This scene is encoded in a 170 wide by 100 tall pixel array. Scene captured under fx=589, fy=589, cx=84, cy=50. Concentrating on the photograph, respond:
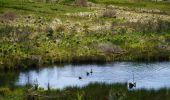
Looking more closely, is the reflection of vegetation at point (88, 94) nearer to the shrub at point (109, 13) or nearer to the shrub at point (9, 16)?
the shrub at point (9, 16)

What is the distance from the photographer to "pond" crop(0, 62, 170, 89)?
77562 mm

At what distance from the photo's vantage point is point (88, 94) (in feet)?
213

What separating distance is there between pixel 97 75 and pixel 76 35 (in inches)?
1291

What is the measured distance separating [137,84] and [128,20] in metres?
61.0

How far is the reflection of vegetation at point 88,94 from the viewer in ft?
209

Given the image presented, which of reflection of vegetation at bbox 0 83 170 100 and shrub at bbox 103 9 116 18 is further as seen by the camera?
shrub at bbox 103 9 116 18

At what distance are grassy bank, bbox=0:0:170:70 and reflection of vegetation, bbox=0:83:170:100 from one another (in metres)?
23.3

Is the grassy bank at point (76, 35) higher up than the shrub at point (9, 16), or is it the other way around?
the shrub at point (9, 16)

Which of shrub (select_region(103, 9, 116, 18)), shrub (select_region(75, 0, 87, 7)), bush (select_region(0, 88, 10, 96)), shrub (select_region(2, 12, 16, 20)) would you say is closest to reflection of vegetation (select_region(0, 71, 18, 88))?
bush (select_region(0, 88, 10, 96))

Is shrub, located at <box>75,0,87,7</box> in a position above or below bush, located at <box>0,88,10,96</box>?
above

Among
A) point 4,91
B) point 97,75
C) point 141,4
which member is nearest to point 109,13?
point 141,4

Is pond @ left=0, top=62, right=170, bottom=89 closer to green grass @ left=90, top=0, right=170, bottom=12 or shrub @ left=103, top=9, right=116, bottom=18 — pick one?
shrub @ left=103, top=9, right=116, bottom=18

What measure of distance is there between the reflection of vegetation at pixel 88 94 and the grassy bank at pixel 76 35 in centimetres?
2333

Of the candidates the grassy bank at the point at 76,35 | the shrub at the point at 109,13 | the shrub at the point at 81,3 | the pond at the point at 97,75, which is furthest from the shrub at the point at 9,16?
the pond at the point at 97,75
